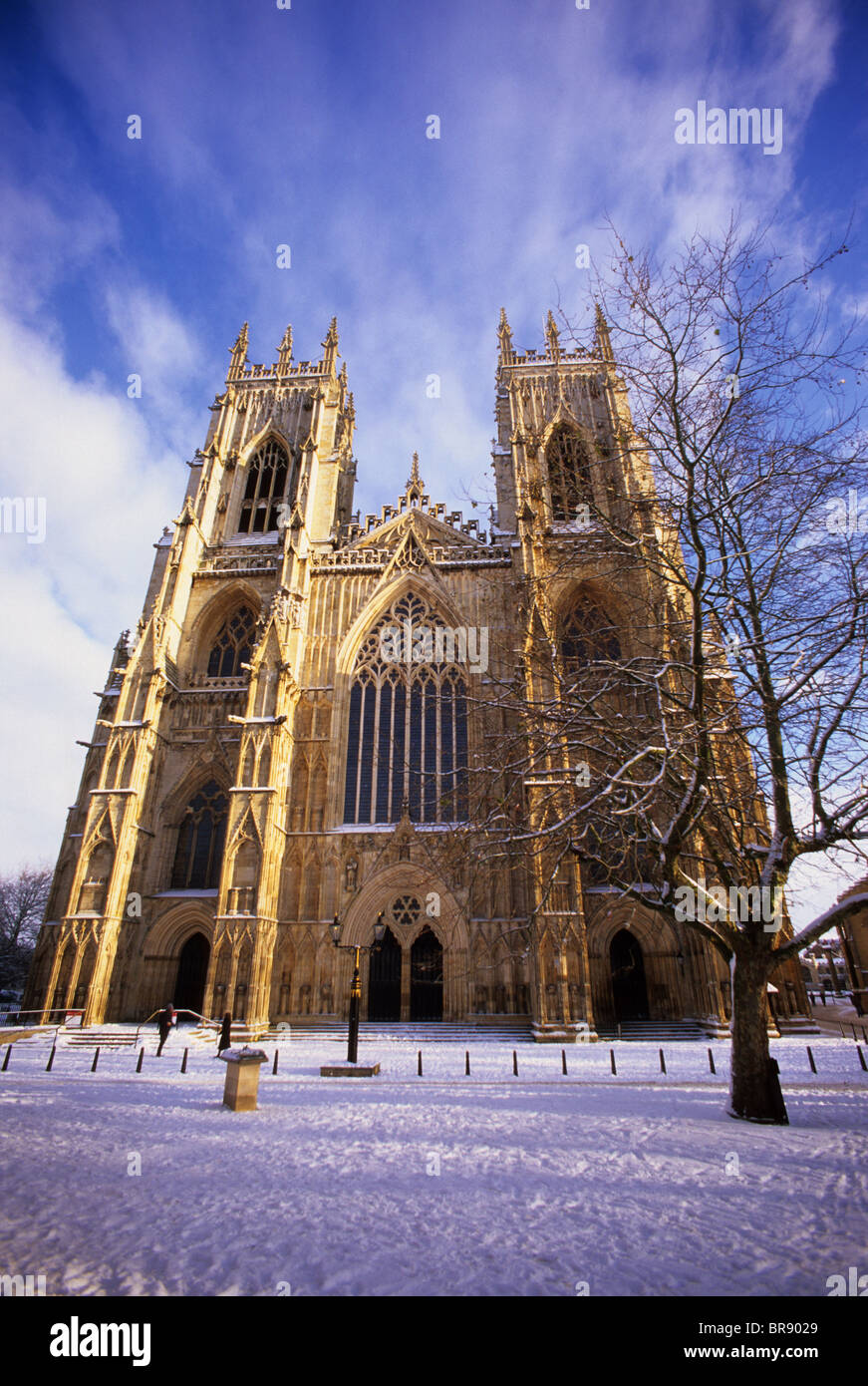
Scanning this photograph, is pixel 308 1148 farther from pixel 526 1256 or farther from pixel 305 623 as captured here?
pixel 305 623

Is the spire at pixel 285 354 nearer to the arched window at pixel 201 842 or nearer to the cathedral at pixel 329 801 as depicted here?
the cathedral at pixel 329 801

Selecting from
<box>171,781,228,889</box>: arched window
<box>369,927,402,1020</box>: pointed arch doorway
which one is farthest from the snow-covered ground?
<box>171,781,228,889</box>: arched window

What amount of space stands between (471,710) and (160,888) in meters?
11.9

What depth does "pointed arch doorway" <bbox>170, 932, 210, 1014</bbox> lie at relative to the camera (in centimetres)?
2086

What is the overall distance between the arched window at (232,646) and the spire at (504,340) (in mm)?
17713

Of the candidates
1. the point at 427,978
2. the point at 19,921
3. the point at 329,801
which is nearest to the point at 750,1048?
the point at 427,978

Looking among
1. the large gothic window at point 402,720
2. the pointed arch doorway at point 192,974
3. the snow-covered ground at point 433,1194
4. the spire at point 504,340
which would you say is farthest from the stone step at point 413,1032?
the spire at point 504,340

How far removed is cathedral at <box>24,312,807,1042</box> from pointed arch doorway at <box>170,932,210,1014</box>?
0.24 ft

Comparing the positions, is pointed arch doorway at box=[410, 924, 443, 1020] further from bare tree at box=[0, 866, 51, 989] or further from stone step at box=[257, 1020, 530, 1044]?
bare tree at box=[0, 866, 51, 989]

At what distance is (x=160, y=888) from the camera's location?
21547 millimetres

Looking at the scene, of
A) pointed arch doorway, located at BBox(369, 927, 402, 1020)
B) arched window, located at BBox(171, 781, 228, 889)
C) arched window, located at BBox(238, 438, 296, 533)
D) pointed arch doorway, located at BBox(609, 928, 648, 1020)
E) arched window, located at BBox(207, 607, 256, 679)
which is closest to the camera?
pointed arch doorway, located at BBox(609, 928, 648, 1020)

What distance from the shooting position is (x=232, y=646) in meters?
26.4
